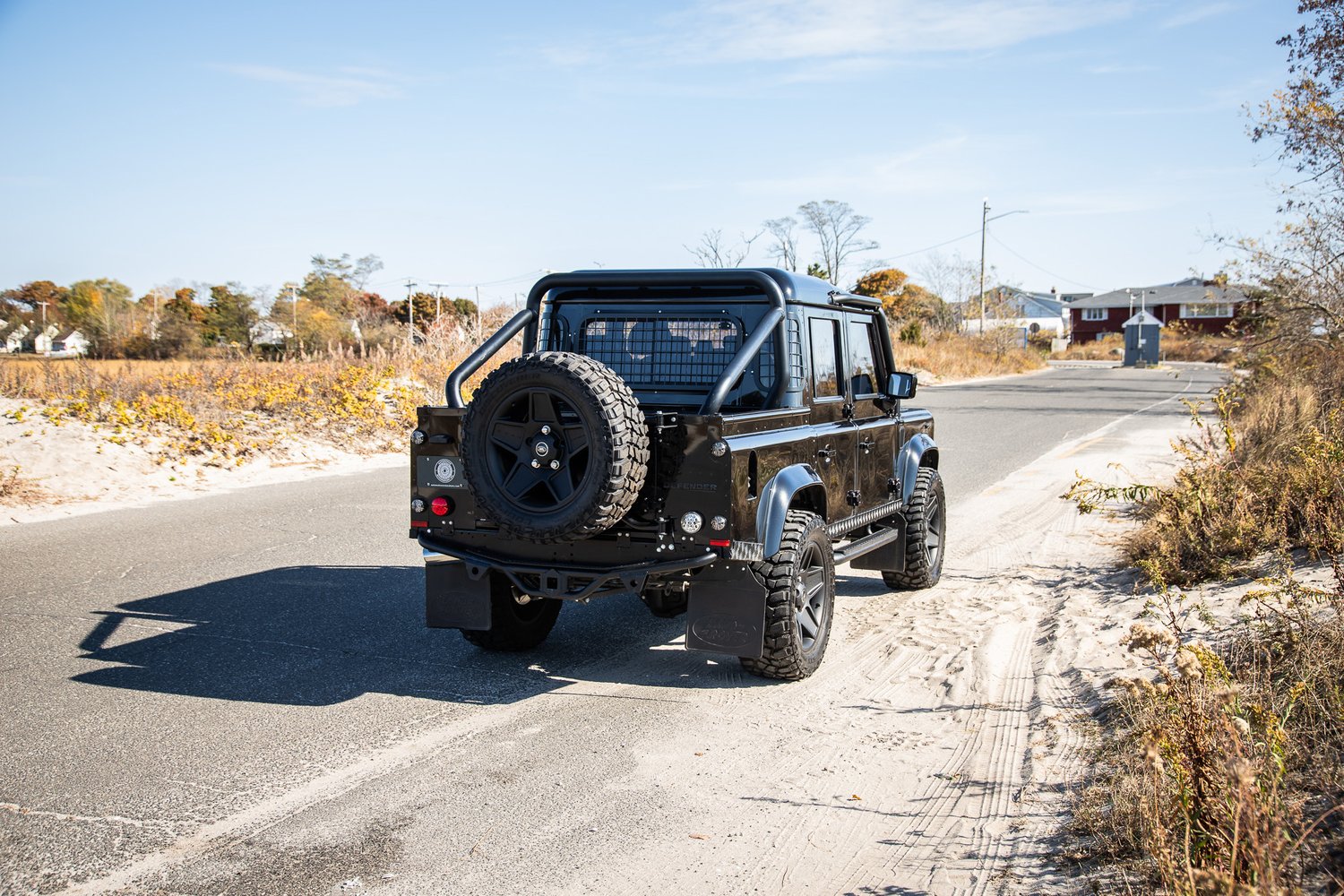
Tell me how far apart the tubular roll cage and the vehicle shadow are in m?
1.42

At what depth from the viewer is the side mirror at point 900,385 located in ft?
23.6

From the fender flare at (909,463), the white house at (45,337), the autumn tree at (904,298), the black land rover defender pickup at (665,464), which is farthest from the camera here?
the autumn tree at (904,298)

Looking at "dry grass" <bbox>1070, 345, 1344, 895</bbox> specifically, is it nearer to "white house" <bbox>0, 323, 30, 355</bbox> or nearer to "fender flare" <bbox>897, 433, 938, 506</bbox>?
"fender flare" <bbox>897, 433, 938, 506</bbox>

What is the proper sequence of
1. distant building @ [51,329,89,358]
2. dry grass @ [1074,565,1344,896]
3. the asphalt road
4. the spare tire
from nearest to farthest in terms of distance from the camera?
dry grass @ [1074,565,1344,896] → the asphalt road → the spare tire → distant building @ [51,329,89,358]

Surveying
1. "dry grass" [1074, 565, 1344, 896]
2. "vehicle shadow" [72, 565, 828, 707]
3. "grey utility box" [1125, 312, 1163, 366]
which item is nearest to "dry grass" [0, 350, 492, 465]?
"vehicle shadow" [72, 565, 828, 707]

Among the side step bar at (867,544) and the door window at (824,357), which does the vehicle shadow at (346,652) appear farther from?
the door window at (824,357)

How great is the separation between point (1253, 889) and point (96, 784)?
156 inches

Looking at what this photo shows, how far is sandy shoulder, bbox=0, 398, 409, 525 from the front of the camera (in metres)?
11.5

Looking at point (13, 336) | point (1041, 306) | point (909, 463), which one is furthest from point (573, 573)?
point (1041, 306)

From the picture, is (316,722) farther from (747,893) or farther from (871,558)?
(871,558)

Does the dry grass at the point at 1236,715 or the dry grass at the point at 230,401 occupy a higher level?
the dry grass at the point at 230,401

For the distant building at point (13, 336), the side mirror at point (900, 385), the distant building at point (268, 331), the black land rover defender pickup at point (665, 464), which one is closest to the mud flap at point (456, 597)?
the black land rover defender pickup at point (665, 464)

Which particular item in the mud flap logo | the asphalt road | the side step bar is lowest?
the asphalt road

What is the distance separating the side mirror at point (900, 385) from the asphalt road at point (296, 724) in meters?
2.06
